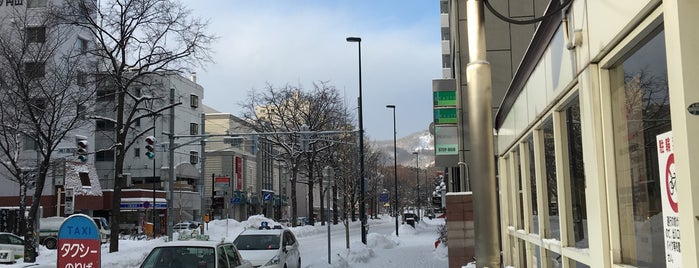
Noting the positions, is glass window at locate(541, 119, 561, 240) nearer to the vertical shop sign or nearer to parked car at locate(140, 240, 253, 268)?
the vertical shop sign

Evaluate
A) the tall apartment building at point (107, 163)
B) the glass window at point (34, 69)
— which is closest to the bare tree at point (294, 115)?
the tall apartment building at point (107, 163)

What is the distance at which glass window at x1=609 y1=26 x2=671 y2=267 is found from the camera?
2.96 metres

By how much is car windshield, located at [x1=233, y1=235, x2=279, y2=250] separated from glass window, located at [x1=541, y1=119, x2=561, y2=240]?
11245 millimetres

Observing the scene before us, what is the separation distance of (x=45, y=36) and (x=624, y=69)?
2824 centimetres

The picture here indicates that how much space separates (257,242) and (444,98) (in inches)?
264

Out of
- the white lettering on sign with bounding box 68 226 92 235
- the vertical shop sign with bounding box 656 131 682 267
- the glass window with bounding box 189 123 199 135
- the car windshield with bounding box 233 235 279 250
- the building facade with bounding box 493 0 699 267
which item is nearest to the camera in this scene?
the building facade with bounding box 493 0 699 267

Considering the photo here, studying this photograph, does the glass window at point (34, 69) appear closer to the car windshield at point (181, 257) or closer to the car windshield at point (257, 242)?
the car windshield at point (257, 242)

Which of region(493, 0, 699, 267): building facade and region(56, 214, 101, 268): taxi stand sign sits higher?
region(493, 0, 699, 267): building facade

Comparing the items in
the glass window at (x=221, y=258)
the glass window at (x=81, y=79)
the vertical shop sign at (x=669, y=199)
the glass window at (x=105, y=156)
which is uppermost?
the glass window at (x=81, y=79)

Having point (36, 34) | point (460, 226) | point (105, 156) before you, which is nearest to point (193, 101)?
point (105, 156)

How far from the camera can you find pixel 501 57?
17.6 meters

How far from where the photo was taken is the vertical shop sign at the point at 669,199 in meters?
2.68

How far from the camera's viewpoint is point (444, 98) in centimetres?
1778

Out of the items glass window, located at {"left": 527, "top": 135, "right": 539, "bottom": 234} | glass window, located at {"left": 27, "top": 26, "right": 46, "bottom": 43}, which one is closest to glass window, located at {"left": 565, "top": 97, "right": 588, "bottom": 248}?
glass window, located at {"left": 527, "top": 135, "right": 539, "bottom": 234}
